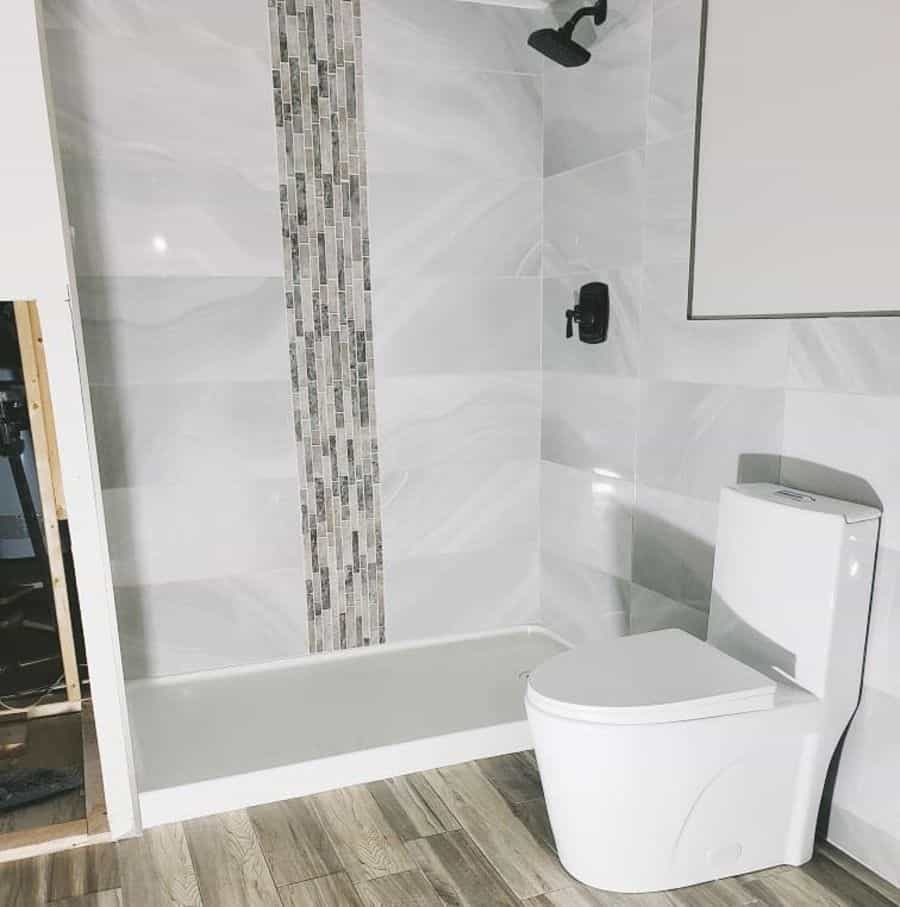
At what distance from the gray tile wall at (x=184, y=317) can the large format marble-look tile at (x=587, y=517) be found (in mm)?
909

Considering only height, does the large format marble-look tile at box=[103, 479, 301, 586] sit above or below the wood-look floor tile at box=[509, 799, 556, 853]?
above

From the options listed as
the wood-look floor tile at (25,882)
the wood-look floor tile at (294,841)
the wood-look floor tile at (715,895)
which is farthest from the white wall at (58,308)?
the wood-look floor tile at (715,895)

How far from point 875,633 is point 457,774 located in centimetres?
114

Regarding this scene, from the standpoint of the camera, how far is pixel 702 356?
2.21m

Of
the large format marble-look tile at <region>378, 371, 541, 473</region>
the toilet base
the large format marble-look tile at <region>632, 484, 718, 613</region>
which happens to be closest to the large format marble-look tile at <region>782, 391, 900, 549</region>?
the large format marble-look tile at <region>632, 484, 718, 613</region>

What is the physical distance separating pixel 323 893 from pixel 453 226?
201cm

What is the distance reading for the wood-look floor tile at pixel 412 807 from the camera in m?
2.03

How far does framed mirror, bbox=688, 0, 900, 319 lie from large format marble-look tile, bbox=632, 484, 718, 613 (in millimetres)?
544

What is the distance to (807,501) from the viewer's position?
1805mm

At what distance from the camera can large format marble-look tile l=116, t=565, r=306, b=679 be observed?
8.68ft

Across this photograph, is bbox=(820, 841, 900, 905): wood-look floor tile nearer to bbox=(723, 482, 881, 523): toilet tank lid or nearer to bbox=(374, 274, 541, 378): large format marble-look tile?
bbox=(723, 482, 881, 523): toilet tank lid

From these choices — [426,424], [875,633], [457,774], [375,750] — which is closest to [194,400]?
[426,424]

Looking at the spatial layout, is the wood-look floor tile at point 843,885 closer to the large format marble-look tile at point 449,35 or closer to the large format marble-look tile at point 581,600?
the large format marble-look tile at point 581,600

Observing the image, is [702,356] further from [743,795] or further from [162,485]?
[162,485]
